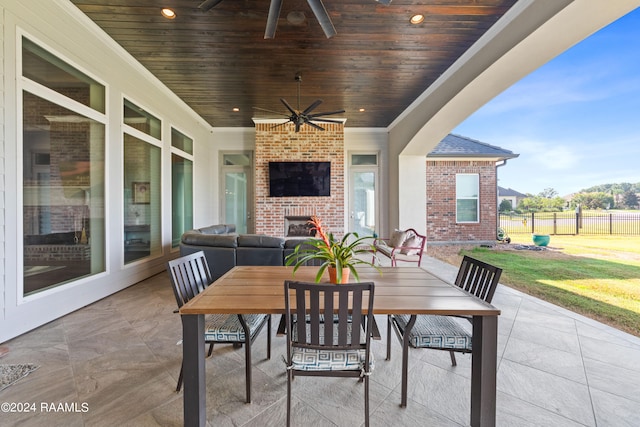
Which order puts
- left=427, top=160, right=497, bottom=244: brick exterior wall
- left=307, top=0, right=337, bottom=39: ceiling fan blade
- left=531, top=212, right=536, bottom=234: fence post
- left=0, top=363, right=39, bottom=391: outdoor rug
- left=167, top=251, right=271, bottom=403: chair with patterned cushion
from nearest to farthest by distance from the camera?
left=167, top=251, right=271, bottom=403: chair with patterned cushion, left=0, top=363, right=39, bottom=391: outdoor rug, left=307, top=0, right=337, bottom=39: ceiling fan blade, left=427, top=160, right=497, bottom=244: brick exterior wall, left=531, top=212, right=536, bottom=234: fence post

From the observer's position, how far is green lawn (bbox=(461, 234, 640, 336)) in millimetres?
2775

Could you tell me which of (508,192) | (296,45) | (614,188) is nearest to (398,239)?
(296,45)

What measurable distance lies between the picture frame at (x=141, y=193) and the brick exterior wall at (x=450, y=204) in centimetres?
692

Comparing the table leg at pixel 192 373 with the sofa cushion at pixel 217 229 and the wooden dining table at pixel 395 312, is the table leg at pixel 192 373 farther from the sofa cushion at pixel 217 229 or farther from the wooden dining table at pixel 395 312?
the sofa cushion at pixel 217 229

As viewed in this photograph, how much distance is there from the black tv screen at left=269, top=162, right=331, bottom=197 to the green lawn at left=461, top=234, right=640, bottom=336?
13.1ft

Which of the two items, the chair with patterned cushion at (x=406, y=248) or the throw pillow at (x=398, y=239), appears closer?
the chair with patterned cushion at (x=406, y=248)

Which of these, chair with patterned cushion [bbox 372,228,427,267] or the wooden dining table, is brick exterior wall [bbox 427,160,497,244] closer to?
chair with patterned cushion [bbox 372,228,427,267]

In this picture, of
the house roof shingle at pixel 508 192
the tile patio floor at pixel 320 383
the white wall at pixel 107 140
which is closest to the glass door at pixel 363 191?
the white wall at pixel 107 140

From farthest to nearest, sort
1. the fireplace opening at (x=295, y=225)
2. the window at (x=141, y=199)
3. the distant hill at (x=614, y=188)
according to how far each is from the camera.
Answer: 1. the distant hill at (x=614, y=188)
2. the fireplace opening at (x=295, y=225)
3. the window at (x=141, y=199)

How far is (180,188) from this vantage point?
17.3ft

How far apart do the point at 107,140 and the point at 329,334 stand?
378 centimetres

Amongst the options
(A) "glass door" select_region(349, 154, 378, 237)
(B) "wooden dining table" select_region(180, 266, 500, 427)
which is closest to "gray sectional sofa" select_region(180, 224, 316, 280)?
(B) "wooden dining table" select_region(180, 266, 500, 427)

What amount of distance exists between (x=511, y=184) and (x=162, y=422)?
16.2 metres

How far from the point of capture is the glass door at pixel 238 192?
6758 millimetres
